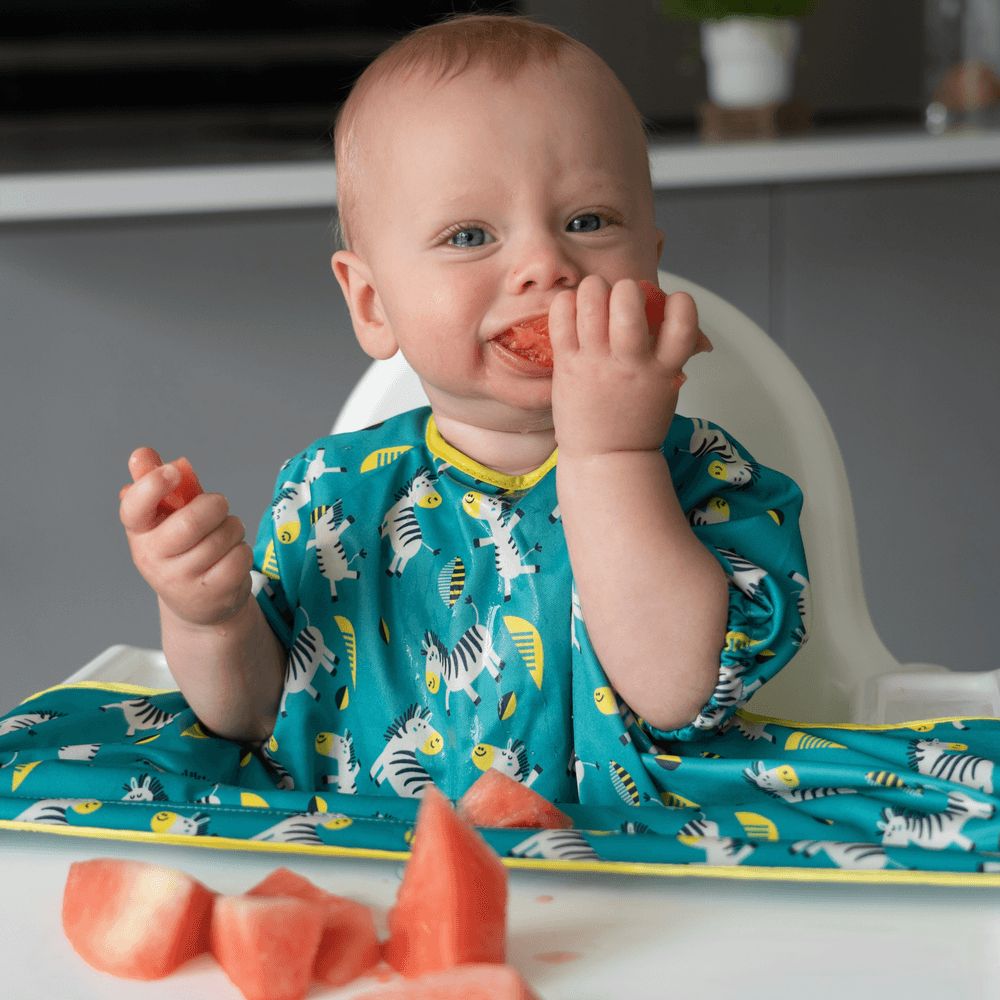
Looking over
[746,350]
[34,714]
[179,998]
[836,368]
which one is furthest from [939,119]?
[179,998]

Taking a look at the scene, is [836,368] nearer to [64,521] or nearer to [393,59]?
[64,521]

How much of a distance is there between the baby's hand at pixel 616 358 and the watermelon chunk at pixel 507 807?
0.56ft

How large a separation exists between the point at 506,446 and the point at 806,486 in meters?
0.30

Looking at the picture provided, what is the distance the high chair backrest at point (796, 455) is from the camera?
3.29ft

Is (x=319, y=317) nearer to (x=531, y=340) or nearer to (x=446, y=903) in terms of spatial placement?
(x=531, y=340)

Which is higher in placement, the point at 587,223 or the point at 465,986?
the point at 587,223

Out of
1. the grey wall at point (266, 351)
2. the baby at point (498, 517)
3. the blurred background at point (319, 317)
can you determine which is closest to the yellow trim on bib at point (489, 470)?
the baby at point (498, 517)

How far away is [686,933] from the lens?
517 millimetres

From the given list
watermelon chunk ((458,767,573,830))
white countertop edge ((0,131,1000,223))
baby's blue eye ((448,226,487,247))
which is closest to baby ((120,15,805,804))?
baby's blue eye ((448,226,487,247))

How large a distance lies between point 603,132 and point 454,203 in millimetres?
91

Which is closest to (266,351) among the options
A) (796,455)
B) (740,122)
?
(740,122)

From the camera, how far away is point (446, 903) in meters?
0.48

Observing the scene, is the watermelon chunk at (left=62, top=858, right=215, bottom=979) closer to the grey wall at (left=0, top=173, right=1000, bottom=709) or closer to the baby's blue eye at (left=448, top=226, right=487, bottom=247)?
the baby's blue eye at (left=448, top=226, right=487, bottom=247)

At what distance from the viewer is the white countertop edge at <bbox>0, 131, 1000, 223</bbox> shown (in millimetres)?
1808
